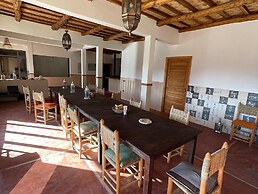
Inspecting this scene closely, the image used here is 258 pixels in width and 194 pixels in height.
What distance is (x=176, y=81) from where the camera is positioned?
4691 millimetres

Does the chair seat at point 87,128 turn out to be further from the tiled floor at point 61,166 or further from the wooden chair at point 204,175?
the wooden chair at point 204,175

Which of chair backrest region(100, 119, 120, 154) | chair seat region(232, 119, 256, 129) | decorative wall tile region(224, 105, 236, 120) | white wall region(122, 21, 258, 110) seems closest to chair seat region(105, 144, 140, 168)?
chair backrest region(100, 119, 120, 154)

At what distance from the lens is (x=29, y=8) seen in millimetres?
3107

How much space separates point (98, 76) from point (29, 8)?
3.12m

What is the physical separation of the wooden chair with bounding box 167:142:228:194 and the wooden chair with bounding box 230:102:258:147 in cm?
231

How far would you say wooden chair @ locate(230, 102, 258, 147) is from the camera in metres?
2.99

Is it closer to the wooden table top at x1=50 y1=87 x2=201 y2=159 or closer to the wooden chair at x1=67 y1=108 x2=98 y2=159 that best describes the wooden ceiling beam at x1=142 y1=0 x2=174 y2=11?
the wooden table top at x1=50 y1=87 x2=201 y2=159

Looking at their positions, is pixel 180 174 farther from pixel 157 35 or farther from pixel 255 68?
pixel 157 35

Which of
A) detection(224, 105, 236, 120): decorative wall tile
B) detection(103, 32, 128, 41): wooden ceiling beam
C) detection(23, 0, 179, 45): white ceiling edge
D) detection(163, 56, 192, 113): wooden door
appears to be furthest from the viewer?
detection(103, 32, 128, 41): wooden ceiling beam

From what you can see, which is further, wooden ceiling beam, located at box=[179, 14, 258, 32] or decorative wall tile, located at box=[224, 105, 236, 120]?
decorative wall tile, located at box=[224, 105, 236, 120]

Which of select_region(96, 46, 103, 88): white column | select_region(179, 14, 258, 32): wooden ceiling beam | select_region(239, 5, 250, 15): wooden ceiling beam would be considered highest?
select_region(239, 5, 250, 15): wooden ceiling beam

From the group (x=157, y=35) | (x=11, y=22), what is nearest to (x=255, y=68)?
(x=157, y=35)

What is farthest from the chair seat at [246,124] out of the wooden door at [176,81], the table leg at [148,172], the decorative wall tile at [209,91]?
the table leg at [148,172]

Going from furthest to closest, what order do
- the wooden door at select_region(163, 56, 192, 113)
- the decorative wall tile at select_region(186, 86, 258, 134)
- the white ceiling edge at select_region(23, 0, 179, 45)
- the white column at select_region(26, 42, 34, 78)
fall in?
1. the white column at select_region(26, 42, 34, 78)
2. the wooden door at select_region(163, 56, 192, 113)
3. the decorative wall tile at select_region(186, 86, 258, 134)
4. the white ceiling edge at select_region(23, 0, 179, 45)
